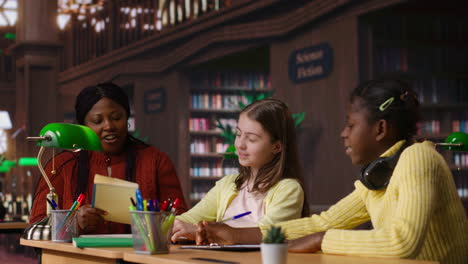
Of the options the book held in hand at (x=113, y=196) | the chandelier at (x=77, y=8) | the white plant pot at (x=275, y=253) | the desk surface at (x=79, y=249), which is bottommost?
the desk surface at (x=79, y=249)

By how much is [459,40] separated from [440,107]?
2.33 feet

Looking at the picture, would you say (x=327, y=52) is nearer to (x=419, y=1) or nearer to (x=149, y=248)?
(x=419, y=1)

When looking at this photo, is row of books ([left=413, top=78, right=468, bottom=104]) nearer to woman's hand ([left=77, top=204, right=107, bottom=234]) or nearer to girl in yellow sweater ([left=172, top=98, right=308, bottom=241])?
girl in yellow sweater ([left=172, top=98, right=308, bottom=241])

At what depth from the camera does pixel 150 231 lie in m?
1.93

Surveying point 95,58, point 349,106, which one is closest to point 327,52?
point 349,106

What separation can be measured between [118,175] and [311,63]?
4.88m

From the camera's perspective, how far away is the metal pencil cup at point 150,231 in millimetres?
1927

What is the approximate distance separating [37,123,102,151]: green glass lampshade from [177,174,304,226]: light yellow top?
45cm

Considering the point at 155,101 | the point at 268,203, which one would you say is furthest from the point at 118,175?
the point at 155,101

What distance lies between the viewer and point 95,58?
12.8 m

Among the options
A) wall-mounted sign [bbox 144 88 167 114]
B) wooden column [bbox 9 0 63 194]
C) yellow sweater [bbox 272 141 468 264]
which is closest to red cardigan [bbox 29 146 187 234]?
yellow sweater [bbox 272 141 468 264]

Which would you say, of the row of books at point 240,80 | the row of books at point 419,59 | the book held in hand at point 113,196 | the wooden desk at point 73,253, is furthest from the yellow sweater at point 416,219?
the row of books at point 240,80

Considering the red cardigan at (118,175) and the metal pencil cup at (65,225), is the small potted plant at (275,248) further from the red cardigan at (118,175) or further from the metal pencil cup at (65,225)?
the red cardigan at (118,175)

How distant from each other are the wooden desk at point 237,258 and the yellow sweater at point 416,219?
4 cm
